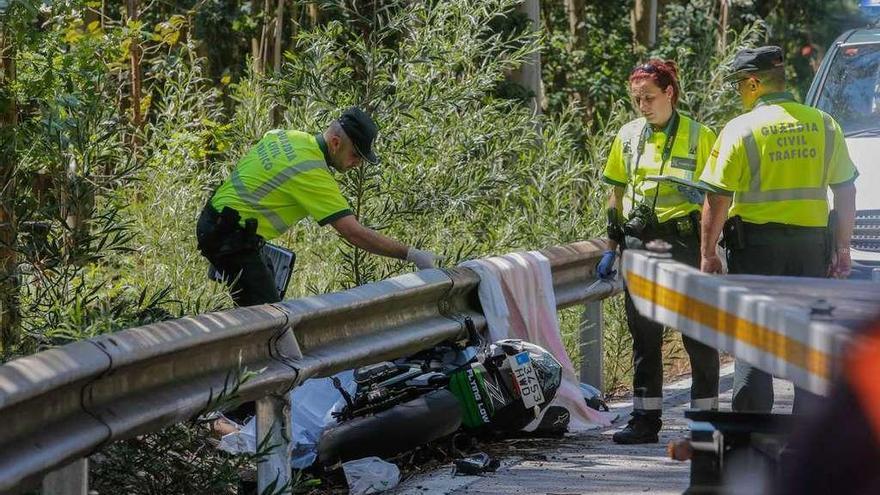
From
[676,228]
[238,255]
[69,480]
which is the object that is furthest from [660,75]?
[69,480]

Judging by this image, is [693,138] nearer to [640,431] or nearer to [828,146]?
[828,146]

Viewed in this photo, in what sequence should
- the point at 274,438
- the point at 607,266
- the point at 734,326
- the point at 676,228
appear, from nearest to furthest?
the point at 734,326 → the point at 274,438 → the point at 676,228 → the point at 607,266

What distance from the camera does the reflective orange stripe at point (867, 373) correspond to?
3.44m

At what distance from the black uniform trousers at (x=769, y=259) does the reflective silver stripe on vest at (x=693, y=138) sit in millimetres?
615

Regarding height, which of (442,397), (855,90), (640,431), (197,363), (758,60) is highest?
(758,60)

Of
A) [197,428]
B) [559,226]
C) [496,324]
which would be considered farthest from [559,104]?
[197,428]

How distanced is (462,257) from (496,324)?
154 centimetres

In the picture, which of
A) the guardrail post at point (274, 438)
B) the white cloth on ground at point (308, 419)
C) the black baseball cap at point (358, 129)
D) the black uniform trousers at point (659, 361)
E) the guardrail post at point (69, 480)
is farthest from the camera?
the black uniform trousers at point (659, 361)

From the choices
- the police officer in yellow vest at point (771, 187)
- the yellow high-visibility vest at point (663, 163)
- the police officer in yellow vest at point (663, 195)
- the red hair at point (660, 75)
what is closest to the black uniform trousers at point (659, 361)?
A: the police officer in yellow vest at point (663, 195)

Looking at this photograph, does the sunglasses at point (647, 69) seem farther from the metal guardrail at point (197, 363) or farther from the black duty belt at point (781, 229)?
the metal guardrail at point (197, 363)

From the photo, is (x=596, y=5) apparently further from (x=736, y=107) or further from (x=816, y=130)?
(x=816, y=130)

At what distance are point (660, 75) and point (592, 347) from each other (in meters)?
1.72

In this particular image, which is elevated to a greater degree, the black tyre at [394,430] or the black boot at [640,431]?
the black tyre at [394,430]

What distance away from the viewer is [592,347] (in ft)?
30.8
